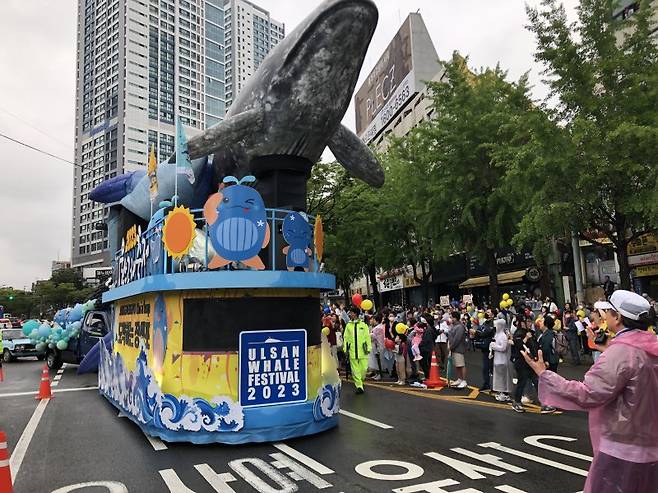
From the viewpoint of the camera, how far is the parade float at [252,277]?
295 inches

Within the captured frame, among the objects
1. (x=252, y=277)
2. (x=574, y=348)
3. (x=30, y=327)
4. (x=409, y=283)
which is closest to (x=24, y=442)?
(x=252, y=277)

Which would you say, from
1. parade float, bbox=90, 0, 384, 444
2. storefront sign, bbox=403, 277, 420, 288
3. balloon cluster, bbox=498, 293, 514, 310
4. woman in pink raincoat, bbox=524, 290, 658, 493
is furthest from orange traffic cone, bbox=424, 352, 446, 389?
storefront sign, bbox=403, 277, 420, 288

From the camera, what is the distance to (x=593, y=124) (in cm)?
1492

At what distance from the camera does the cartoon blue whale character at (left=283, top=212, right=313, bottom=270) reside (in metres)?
8.10

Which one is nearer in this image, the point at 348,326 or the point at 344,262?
the point at 348,326

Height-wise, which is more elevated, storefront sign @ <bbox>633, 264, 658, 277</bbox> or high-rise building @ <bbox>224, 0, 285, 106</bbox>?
high-rise building @ <bbox>224, 0, 285, 106</bbox>

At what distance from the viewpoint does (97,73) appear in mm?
120938

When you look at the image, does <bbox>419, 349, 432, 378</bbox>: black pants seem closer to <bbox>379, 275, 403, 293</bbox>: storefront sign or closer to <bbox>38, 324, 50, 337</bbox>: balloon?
<bbox>38, 324, 50, 337</bbox>: balloon

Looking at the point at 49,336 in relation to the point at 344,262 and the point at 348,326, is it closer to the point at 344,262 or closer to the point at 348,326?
the point at 348,326

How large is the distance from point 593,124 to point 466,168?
6.59 metres

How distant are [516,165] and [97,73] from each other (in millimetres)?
125597

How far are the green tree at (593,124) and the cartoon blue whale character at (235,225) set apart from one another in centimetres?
1065

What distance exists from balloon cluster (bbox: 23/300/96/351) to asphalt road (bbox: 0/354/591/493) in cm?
890

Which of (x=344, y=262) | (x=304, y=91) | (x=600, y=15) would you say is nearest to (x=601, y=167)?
(x=600, y=15)
